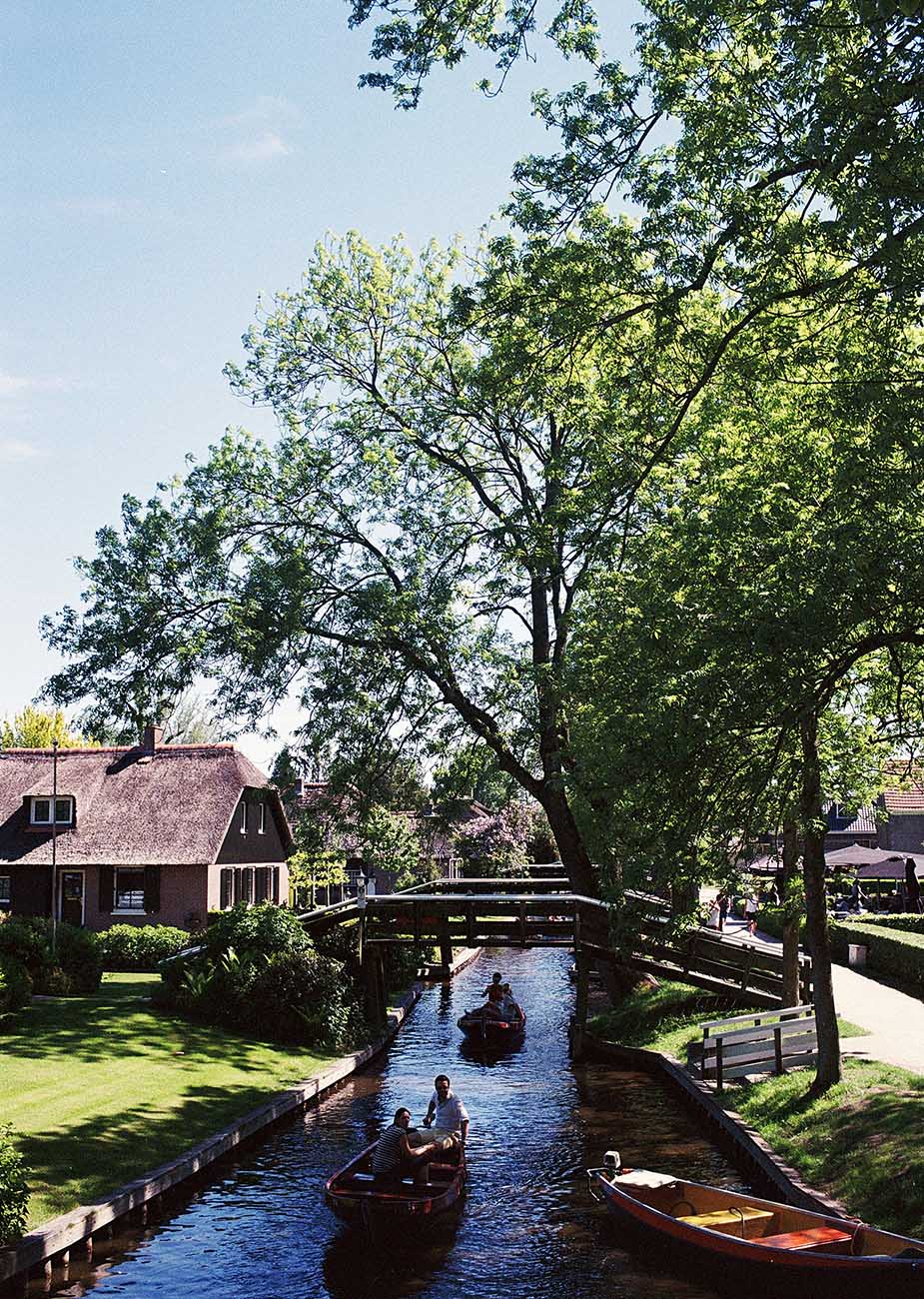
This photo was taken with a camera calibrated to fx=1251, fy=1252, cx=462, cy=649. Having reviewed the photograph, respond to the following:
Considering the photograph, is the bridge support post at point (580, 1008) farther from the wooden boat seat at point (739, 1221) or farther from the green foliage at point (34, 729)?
the green foliage at point (34, 729)

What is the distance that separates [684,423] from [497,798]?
2776 cm

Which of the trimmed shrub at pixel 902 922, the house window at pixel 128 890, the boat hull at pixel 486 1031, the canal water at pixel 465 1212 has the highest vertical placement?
the house window at pixel 128 890

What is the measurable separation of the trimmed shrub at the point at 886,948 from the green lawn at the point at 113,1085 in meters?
14.5

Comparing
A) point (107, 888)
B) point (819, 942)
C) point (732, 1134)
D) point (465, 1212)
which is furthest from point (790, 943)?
point (107, 888)

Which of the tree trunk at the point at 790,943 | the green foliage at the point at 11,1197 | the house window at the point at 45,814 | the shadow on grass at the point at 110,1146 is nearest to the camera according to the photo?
the green foliage at the point at 11,1197

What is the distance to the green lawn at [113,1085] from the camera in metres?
16.9

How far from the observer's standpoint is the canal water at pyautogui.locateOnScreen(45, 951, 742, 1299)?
1443cm

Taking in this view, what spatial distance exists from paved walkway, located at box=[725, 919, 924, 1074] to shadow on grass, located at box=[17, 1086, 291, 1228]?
1092 centimetres

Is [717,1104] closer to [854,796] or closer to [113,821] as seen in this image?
[854,796]

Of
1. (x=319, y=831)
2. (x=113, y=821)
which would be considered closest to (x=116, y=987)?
(x=319, y=831)

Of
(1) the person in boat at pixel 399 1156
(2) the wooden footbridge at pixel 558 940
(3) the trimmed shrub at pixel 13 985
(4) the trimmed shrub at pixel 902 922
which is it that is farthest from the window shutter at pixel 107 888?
(1) the person in boat at pixel 399 1156

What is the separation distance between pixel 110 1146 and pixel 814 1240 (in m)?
9.96

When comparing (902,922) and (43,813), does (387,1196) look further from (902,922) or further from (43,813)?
(43,813)

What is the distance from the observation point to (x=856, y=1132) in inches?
657
